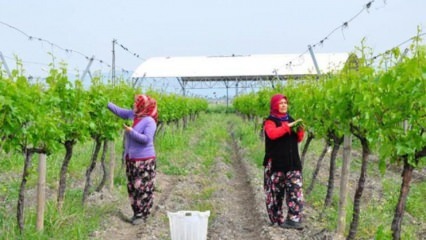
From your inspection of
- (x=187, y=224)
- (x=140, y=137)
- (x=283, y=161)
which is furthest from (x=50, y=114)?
(x=283, y=161)

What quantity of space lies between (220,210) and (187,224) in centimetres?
272

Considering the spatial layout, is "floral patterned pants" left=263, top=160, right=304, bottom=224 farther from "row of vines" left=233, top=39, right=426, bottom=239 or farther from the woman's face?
"row of vines" left=233, top=39, right=426, bottom=239

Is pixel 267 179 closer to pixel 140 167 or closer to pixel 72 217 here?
pixel 140 167

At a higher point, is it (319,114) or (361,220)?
(319,114)

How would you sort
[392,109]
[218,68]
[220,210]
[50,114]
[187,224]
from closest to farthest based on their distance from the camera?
[392,109]
[187,224]
[50,114]
[220,210]
[218,68]

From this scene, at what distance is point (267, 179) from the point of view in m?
6.51

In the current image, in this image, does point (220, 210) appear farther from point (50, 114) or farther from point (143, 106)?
point (50, 114)

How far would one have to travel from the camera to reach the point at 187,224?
507cm

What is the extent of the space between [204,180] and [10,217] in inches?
184

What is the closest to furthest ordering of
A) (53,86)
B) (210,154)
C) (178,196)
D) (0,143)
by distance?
(0,143)
(53,86)
(178,196)
(210,154)

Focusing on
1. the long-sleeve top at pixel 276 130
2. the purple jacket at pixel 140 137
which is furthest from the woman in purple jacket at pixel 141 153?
the long-sleeve top at pixel 276 130

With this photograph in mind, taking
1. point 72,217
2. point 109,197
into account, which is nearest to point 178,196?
point 109,197

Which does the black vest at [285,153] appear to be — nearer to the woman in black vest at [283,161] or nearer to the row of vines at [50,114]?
the woman in black vest at [283,161]

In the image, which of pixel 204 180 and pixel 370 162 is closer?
pixel 204 180
